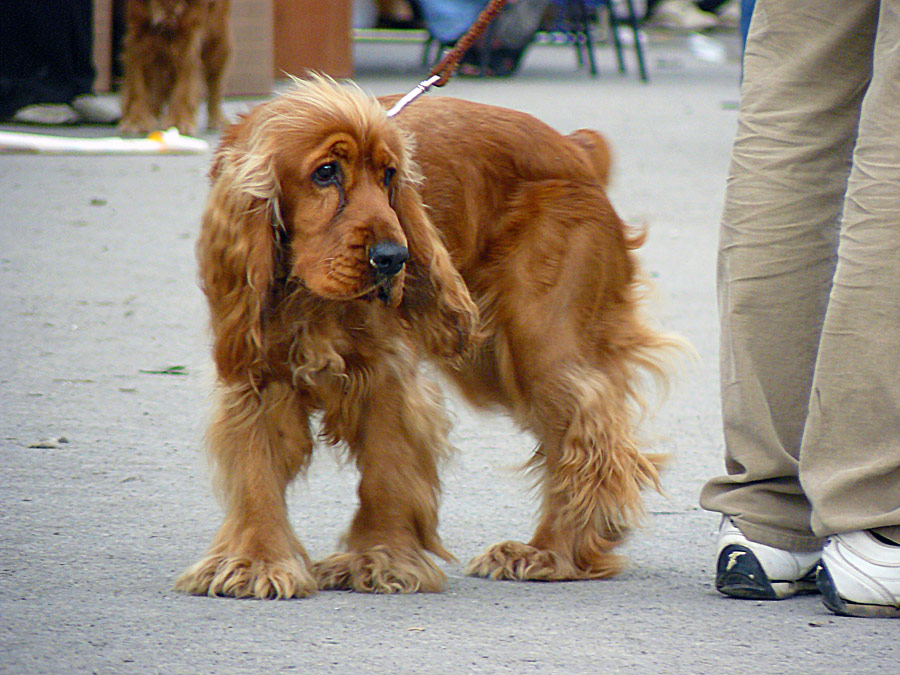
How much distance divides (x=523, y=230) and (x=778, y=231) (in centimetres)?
52

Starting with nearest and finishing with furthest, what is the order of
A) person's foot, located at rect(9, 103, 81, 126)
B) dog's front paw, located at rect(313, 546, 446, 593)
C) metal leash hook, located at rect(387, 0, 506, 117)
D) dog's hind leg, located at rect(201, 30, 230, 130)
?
dog's front paw, located at rect(313, 546, 446, 593) < metal leash hook, located at rect(387, 0, 506, 117) < dog's hind leg, located at rect(201, 30, 230, 130) < person's foot, located at rect(9, 103, 81, 126)

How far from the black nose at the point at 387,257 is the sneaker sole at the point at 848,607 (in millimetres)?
944

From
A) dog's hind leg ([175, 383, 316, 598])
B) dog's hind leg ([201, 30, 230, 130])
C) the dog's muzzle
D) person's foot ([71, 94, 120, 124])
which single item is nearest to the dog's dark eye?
the dog's muzzle

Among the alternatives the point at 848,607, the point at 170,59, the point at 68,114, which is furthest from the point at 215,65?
the point at 848,607

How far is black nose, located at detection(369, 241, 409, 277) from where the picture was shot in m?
2.34

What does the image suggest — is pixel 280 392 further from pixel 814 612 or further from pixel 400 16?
pixel 400 16

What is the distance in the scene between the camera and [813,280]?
2.53m

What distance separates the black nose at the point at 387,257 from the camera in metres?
2.34

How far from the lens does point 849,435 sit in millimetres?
2391

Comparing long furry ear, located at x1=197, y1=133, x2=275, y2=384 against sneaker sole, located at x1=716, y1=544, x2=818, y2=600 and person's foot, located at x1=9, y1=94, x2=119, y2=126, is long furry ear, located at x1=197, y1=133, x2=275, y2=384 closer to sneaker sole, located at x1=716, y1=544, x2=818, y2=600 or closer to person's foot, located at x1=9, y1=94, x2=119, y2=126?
sneaker sole, located at x1=716, y1=544, x2=818, y2=600

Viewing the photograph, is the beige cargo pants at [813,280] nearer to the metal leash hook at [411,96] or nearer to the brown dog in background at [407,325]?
the brown dog in background at [407,325]

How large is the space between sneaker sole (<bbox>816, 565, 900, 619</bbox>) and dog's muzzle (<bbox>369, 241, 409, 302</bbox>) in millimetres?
941

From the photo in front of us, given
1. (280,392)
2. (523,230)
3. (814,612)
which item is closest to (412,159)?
(523,230)

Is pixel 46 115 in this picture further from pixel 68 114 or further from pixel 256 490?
pixel 256 490
